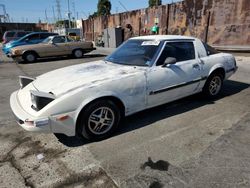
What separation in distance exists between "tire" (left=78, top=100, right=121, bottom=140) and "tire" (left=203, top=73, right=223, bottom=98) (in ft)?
7.91

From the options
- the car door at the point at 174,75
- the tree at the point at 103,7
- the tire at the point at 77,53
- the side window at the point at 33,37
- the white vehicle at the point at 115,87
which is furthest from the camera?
the tree at the point at 103,7

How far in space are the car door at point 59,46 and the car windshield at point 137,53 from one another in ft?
31.2

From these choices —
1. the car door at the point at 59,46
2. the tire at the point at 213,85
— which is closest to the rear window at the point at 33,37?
the car door at the point at 59,46

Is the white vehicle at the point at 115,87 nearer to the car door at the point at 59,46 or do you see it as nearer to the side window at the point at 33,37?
the car door at the point at 59,46

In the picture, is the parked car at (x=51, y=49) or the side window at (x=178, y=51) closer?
the side window at (x=178, y=51)

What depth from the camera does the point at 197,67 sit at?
4625 millimetres

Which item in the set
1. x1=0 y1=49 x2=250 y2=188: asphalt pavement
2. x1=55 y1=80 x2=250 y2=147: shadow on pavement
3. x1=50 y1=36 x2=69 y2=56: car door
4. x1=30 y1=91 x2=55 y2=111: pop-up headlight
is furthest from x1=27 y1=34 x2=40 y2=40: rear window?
x1=30 y1=91 x2=55 y2=111: pop-up headlight

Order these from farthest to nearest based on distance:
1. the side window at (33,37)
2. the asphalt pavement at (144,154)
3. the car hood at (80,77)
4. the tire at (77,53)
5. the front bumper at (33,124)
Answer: the side window at (33,37)
the tire at (77,53)
the car hood at (80,77)
the front bumper at (33,124)
the asphalt pavement at (144,154)

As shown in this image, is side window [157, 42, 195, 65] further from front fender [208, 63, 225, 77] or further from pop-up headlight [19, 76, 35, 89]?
pop-up headlight [19, 76, 35, 89]

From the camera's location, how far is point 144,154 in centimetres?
308

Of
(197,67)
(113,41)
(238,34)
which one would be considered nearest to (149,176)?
(197,67)

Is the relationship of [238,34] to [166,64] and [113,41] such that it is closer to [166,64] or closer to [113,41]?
[166,64]

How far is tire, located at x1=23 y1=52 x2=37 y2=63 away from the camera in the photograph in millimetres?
12648

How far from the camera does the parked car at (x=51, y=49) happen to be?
12531 mm
